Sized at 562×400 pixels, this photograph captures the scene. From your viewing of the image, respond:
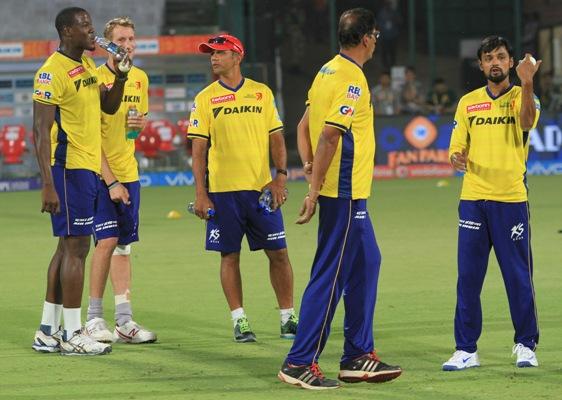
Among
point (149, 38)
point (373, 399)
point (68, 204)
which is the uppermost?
point (149, 38)

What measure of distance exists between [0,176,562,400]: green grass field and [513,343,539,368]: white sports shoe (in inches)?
3.6

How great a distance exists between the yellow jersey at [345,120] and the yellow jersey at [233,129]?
1793 mm

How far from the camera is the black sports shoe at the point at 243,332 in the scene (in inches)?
385

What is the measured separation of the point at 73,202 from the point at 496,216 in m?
2.82

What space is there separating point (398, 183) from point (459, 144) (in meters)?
17.3

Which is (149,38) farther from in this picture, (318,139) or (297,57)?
(318,139)

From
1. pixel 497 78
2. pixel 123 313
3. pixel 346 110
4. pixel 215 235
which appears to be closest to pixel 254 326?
pixel 215 235

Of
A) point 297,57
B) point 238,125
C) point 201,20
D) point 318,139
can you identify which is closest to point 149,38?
point 201,20

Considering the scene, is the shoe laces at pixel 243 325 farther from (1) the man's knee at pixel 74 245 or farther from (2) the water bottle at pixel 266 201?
(1) the man's knee at pixel 74 245

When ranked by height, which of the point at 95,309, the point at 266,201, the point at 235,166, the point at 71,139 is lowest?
the point at 95,309

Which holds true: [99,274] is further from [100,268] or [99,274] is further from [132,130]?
[132,130]

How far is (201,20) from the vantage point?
3130 cm

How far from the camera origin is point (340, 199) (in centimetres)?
814

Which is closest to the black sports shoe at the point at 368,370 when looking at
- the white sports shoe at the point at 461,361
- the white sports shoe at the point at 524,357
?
the white sports shoe at the point at 461,361
